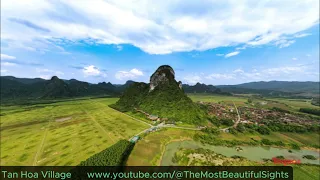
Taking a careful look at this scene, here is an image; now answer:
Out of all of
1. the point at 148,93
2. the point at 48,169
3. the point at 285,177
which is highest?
the point at 148,93

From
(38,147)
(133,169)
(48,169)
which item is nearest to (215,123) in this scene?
(133,169)

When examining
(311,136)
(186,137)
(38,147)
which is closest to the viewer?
(38,147)

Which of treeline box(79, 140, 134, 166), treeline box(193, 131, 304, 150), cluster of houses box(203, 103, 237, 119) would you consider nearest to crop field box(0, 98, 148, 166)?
treeline box(79, 140, 134, 166)

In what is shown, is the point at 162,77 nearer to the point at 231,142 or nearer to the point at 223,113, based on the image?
the point at 223,113

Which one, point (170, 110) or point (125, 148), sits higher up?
point (170, 110)

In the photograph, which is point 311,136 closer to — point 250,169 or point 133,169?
point 250,169

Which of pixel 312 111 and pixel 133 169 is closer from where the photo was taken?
pixel 133 169

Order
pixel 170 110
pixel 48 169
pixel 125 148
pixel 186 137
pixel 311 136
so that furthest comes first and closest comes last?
pixel 170 110 < pixel 311 136 < pixel 186 137 < pixel 125 148 < pixel 48 169
